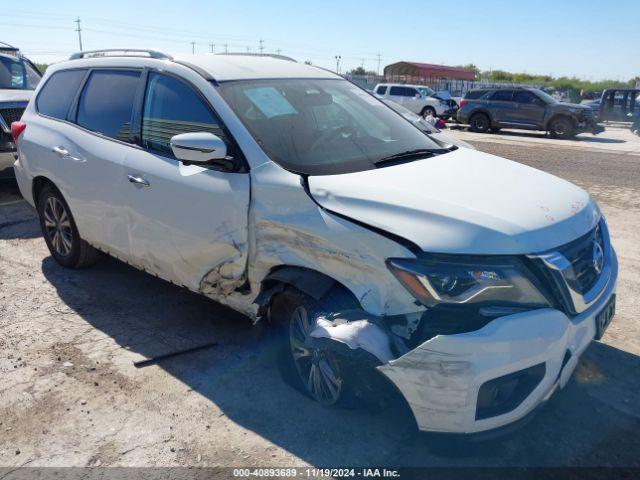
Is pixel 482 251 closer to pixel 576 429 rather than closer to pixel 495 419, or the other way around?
pixel 495 419

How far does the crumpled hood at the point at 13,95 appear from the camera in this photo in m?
7.93

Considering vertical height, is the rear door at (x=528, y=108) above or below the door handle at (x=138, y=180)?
below

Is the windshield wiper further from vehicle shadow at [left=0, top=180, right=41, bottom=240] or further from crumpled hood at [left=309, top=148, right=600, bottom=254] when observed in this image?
vehicle shadow at [left=0, top=180, right=41, bottom=240]

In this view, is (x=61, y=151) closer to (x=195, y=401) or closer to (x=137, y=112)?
(x=137, y=112)

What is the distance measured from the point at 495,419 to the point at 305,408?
1073mm

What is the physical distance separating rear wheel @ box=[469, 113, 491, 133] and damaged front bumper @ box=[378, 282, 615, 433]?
66.2ft

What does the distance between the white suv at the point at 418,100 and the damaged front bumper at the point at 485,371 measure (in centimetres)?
2426

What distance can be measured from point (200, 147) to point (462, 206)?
4.67 feet

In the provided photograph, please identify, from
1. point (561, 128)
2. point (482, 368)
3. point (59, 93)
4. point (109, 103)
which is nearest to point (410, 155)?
point (482, 368)

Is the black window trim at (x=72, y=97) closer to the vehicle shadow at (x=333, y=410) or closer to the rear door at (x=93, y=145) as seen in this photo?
the rear door at (x=93, y=145)

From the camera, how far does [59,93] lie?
4.82 meters

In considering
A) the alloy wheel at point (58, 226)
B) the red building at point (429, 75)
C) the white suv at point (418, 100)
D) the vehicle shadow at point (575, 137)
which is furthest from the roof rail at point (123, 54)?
the red building at point (429, 75)

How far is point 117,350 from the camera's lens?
374 cm

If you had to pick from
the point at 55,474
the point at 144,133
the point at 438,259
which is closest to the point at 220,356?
the point at 55,474
